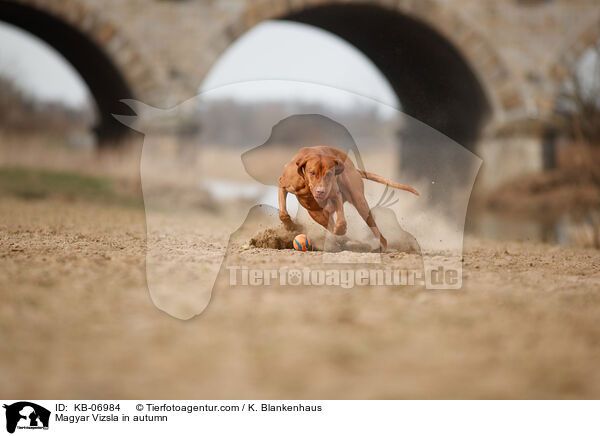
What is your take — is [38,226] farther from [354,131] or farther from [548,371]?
[548,371]

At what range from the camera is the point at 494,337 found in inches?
94.0

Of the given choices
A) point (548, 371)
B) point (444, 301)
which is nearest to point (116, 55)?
point (444, 301)

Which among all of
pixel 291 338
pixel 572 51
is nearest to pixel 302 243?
pixel 291 338

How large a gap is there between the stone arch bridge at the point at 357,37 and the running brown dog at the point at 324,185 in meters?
7.18

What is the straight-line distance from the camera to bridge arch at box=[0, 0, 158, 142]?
10.6m

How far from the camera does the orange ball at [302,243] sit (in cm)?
404

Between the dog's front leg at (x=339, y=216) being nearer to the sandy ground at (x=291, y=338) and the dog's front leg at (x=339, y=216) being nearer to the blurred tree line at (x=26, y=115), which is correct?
the sandy ground at (x=291, y=338)

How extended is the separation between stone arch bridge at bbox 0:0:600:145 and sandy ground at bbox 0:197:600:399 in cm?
769

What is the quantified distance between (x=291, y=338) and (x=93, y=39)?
10468mm

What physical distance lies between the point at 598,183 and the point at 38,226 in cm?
730

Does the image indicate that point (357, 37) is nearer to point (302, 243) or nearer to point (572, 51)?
point (572, 51)
